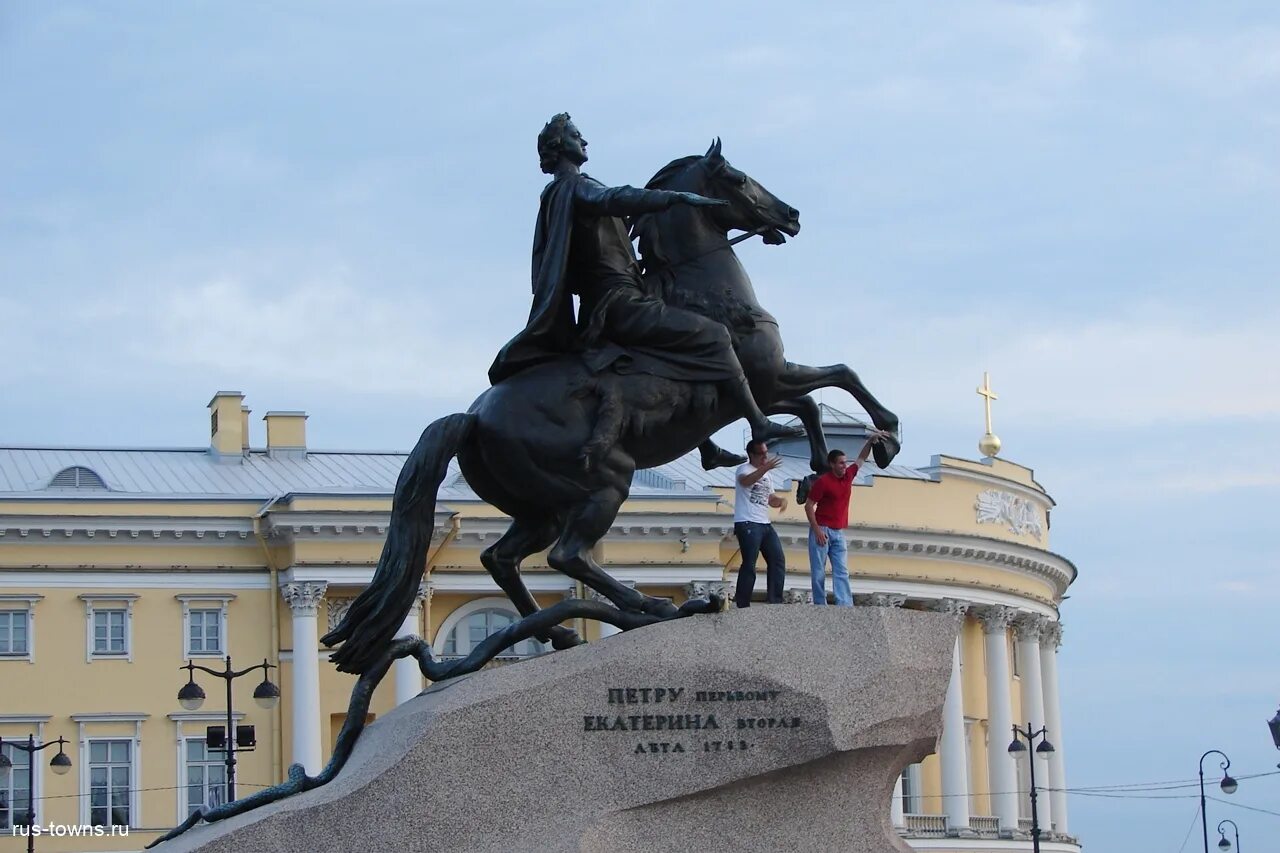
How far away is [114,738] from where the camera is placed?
4809 cm

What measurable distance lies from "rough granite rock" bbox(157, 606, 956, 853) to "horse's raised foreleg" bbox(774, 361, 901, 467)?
1348mm

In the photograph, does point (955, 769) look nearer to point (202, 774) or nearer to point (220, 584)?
point (220, 584)

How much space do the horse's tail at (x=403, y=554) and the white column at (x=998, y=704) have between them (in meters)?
48.2

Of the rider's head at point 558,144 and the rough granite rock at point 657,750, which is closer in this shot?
the rough granite rock at point 657,750

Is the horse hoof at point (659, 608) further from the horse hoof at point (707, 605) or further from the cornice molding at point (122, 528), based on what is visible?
the cornice molding at point (122, 528)

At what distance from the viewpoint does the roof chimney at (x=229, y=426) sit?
53.5m

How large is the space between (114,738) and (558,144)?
125ft

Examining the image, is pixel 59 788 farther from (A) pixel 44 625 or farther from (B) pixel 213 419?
(B) pixel 213 419

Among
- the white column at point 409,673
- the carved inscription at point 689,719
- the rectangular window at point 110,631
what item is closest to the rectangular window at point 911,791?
the white column at point 409,673

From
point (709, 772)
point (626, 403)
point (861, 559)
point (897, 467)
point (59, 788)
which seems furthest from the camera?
point (897, 467)

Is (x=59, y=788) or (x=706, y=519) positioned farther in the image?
(x=706, y=519)

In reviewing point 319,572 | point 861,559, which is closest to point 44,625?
point 319,572

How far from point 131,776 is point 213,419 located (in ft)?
31.5

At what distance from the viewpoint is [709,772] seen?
1071cm
